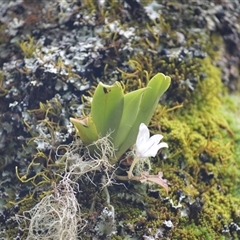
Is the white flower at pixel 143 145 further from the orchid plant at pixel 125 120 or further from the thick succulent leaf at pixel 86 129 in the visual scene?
the thick succulent leaf at pixel 86 129

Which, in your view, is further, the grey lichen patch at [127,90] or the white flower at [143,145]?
the grey lichen patch at [127,90]

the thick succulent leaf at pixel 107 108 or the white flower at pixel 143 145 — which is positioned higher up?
the thick succulent leaf at pixel 107 108

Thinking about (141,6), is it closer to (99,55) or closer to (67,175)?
(99,55)

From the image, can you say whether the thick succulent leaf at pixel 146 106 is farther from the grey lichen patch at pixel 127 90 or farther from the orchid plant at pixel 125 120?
the grey lichen patch at pixel 127 90

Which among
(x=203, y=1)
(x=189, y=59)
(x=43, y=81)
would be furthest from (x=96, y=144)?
(x=203, y=1)

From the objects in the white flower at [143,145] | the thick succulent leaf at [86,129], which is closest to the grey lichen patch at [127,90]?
the thick succulent leaf at [86,129]

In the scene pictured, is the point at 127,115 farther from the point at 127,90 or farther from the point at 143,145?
the point at 127,90

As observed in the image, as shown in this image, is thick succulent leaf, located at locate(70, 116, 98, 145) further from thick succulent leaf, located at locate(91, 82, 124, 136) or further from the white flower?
the white flower

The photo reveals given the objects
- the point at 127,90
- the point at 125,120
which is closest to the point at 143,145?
the point at 125,120
